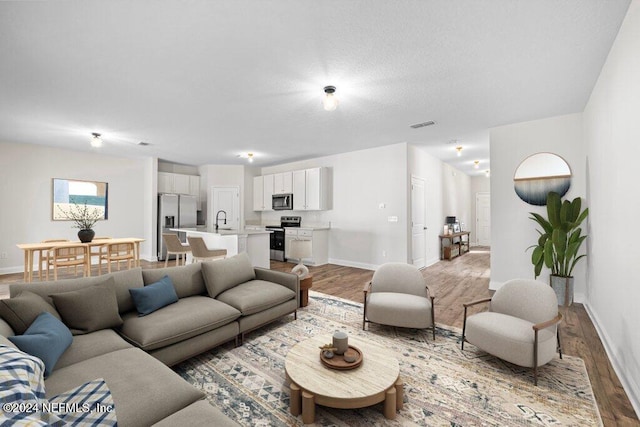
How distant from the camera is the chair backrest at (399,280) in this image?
3201mm

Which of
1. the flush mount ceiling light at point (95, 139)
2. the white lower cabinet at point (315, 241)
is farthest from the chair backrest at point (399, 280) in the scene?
the flush mount ceiling light at point (95, 139)

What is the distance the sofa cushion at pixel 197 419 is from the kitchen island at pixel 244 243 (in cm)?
388

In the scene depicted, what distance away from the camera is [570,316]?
3.45 metres

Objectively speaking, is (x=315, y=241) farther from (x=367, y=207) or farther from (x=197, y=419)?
(x=197, y=419)

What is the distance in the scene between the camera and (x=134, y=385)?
147cm

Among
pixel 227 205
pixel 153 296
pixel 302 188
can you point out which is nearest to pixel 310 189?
pixel 302 188

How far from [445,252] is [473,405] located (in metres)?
5.91

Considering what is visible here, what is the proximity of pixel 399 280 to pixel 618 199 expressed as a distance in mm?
2067

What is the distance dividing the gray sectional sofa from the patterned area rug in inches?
10.7

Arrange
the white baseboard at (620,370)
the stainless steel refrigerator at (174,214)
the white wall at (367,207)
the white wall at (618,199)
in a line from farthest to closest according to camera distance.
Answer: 1. the stainless steel refrigerator at (174,214)
2. the white wall at (367,207)
3. the white wall at (618,199)
4. the white baseboard at (620,370)

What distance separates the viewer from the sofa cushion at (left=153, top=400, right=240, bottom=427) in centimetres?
123

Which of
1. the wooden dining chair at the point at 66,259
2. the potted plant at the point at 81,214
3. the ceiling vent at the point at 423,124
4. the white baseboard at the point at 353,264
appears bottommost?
the white baseboard at the point at 353,264

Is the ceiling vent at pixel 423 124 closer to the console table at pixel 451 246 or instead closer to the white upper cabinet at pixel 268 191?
the console table at pixel 451 246

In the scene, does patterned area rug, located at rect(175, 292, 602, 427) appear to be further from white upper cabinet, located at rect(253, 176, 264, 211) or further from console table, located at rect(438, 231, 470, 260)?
white upper cabinet, located at rect(253, 176, 264, 211)
